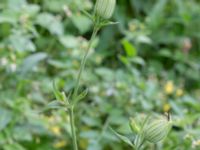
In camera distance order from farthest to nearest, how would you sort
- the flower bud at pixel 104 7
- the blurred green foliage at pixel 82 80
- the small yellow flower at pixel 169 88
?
the small yellow flower at pixel 169 88
the blurred green foliage at pixel 82 80
the flower bud at pixel 104 7

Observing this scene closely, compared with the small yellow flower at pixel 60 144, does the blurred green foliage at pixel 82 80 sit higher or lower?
higher

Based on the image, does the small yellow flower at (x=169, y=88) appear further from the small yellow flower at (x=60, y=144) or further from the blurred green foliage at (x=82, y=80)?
the small yellow flower at (x=60, y=144)

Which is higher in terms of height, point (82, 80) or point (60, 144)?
point (82, 80)

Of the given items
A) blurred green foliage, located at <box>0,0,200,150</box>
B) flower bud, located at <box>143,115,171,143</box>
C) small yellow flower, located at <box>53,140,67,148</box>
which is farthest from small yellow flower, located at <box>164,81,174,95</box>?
flower bud, located at <box>143,115,171,143</box>

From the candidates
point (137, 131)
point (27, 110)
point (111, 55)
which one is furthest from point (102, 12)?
point (111, 55)

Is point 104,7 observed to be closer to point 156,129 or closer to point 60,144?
point 156,129

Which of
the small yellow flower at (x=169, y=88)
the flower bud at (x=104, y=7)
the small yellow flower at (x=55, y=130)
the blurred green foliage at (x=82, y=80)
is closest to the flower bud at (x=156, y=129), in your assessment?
the flower bud at (x=104, y=7)

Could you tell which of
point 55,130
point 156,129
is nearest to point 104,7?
point 156,129

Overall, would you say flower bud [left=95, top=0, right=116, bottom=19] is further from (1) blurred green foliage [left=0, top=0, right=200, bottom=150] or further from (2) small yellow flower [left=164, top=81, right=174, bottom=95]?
(2) small yellow flower [left=164, top=81, right=174, bottom=95]
